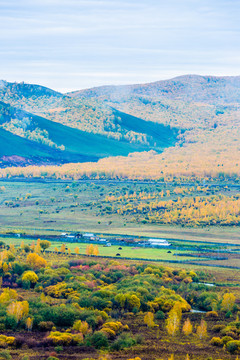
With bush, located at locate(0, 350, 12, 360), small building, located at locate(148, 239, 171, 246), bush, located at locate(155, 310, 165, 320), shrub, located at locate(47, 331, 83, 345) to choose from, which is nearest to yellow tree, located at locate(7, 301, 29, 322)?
shrub, located at locate(47, 331, 83, 345)

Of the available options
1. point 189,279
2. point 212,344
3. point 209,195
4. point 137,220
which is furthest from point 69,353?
point 209,195

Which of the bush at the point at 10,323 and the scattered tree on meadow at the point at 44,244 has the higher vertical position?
the scattered tree on meadow at the point at 44,244

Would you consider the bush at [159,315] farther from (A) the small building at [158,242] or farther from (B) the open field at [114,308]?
(A) the small building at [158,242]

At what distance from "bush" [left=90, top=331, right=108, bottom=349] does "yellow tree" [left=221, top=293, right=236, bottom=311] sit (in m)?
16.4

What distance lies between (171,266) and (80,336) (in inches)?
1371

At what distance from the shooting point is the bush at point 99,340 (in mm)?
53531

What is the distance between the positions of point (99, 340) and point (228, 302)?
57.5 ft

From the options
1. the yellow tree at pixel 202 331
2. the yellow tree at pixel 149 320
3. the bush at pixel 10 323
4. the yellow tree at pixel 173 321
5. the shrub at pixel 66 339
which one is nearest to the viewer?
the shrub at pixel 66 339

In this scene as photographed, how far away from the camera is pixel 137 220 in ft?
462

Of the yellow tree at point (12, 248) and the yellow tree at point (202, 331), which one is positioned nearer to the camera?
the yellow tree at point (202, 331)

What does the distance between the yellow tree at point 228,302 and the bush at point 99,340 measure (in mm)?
16352

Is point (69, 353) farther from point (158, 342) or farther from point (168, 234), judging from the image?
point (168, 234)

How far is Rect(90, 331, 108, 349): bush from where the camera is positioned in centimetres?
5353

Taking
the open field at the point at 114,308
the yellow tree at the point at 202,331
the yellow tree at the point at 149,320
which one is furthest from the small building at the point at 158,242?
the yellow tree at the point at 202,331
